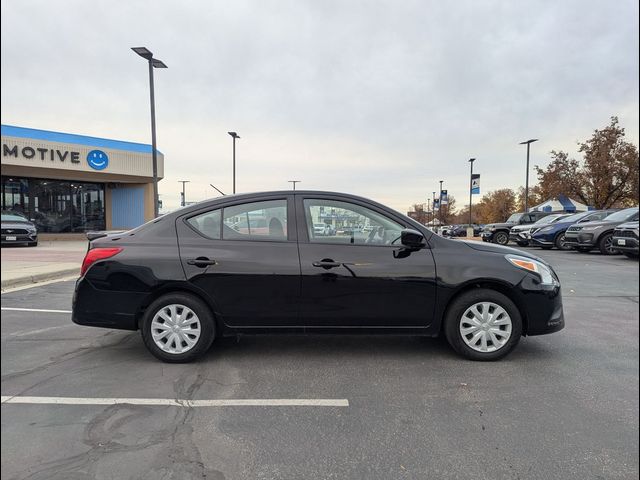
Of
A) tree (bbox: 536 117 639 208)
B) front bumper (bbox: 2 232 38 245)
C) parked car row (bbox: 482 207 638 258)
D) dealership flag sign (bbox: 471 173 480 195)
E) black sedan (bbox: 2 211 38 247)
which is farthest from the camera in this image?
dealership flag sign (bbox: 471 173 480 195)

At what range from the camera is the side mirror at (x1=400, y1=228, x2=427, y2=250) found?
380cm

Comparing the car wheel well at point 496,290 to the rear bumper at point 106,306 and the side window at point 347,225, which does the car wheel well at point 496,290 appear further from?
the rear bumper at point 106,306

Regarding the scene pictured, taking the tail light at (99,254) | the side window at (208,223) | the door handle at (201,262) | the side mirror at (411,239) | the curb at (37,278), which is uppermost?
the side window at (208,223)

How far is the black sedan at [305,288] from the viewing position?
3.80 metres

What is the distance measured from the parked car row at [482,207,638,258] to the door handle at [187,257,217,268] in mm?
8115

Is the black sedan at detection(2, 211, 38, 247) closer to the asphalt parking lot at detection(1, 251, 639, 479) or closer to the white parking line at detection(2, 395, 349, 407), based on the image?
the asphalt parking lot at detection(1, 251, 639, 479)

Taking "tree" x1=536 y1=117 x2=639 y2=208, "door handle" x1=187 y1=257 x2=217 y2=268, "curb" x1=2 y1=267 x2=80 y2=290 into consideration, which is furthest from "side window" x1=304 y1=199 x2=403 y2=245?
"tree" x1=536 y1=117 x2=639 y2=208

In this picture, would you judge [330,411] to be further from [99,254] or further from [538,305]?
[99,254]

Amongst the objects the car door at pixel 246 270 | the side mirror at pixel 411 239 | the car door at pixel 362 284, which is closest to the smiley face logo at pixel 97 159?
the car door at pixel 246 270

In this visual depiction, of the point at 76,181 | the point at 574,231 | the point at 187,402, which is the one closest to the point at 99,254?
the point at 187,402

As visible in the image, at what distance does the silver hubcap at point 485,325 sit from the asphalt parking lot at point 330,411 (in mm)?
222

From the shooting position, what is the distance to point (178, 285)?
12.5 feet

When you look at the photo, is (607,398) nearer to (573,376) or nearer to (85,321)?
(573,376)

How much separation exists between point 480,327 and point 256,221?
2300mm
